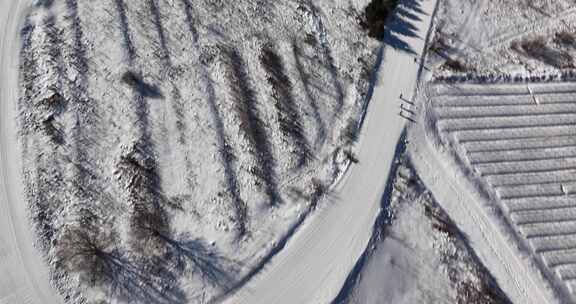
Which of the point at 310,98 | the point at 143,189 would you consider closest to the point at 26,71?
the point at 143,189

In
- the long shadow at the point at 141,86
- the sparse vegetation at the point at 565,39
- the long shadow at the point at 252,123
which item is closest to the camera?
the long shadow at the point at 252,123

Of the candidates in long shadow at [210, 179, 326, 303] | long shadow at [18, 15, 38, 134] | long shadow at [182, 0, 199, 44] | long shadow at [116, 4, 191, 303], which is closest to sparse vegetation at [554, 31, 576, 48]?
long shadow at [210, 179, 326, 303]

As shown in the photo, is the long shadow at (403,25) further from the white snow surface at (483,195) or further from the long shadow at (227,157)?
the long shadow at (227,157)

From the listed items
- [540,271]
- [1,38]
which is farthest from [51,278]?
[540,271]

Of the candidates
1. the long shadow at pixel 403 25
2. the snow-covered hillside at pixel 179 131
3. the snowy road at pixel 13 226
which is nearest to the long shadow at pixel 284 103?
the snow-covered hillside at pixel 179 131

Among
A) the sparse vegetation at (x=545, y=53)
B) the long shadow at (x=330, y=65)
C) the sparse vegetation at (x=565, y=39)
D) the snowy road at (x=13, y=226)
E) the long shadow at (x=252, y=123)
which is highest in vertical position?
the sparse vegetation at (x=565, y=39)

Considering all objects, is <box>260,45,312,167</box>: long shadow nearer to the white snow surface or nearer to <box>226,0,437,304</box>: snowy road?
<box>226,0,437,304</box>: snowy road

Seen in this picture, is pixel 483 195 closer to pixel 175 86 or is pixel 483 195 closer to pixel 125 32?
pixel 175 86
